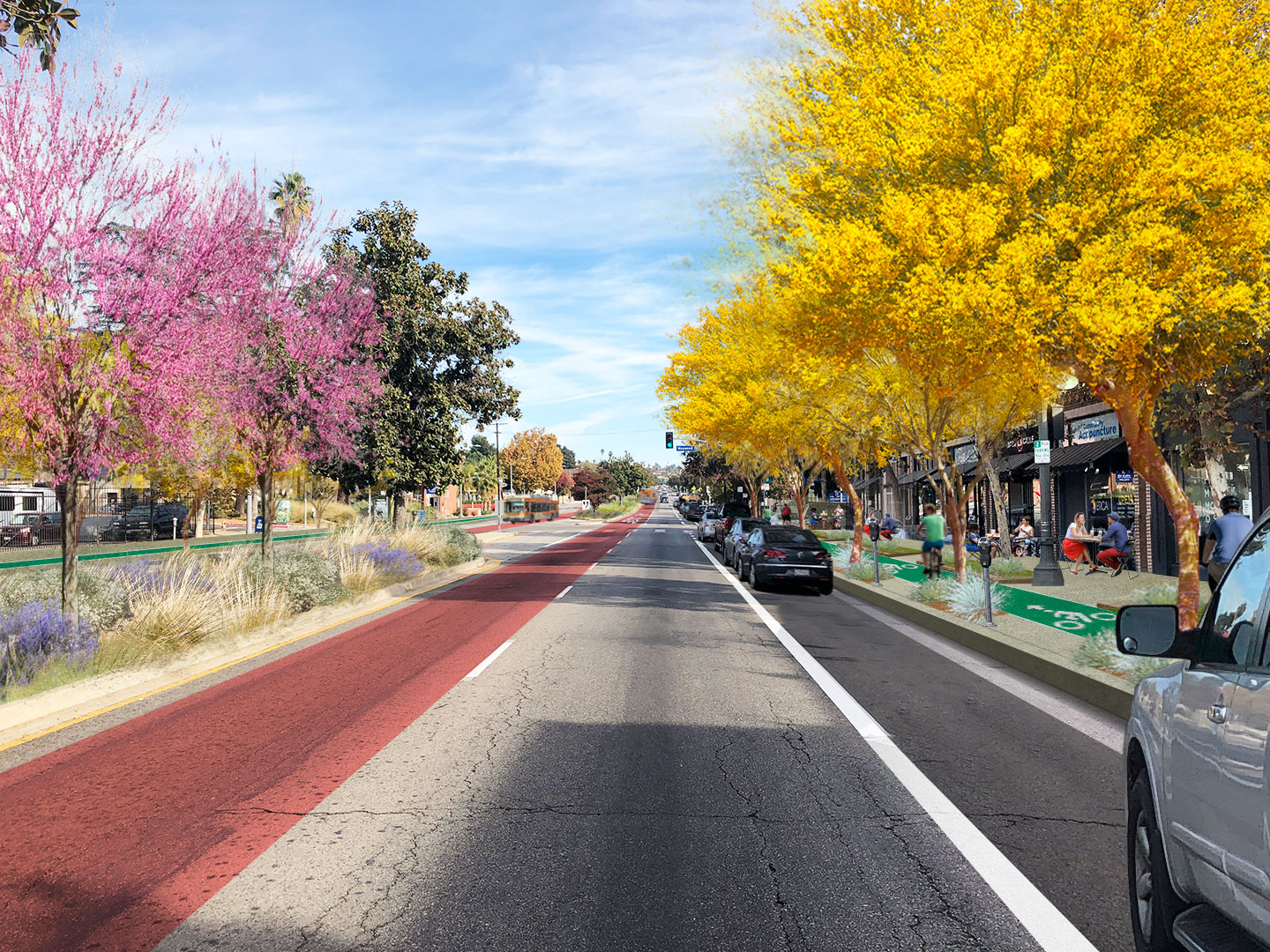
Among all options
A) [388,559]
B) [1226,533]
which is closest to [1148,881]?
[1226,533]

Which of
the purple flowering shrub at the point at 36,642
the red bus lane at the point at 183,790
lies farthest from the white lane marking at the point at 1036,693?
the purple flowering shrub at the point at 36,642

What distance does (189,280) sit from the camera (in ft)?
34.7

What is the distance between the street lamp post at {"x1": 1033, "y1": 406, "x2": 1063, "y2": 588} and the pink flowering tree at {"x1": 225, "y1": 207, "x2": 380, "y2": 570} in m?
13.4

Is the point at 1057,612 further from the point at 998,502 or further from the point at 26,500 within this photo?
the point at 26,500

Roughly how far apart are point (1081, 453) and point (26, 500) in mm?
41725

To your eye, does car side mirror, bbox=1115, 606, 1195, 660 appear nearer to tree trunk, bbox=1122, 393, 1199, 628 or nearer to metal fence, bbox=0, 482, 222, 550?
tree trunk, bbox=1122, 393, 1199, 628

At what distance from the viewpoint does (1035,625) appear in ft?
43.6

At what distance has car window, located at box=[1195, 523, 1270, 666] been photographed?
9.59 ft

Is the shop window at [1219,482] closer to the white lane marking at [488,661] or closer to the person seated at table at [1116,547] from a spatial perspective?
the person seated at table at [1116,547]

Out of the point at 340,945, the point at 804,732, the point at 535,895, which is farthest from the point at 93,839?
the point at 804,732

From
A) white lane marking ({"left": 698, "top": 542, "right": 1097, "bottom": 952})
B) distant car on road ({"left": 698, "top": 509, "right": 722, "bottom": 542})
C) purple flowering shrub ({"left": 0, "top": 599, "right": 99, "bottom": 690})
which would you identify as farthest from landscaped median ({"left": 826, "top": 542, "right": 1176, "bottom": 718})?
distant car on road ({"left": 698, "top": 509, "right": 722, "bottom": 542})

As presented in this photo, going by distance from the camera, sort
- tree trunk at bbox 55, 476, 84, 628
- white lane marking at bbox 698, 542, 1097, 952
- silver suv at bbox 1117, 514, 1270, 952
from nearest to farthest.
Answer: silver suv at bbox 1117, 514, 1270, 952 → white lane marking at bbox 698, 542, 1097, 952 → tree trunk at bbox 55, 476, 84, 628

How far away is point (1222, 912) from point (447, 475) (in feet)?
81.3

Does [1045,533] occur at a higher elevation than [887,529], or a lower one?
higher
